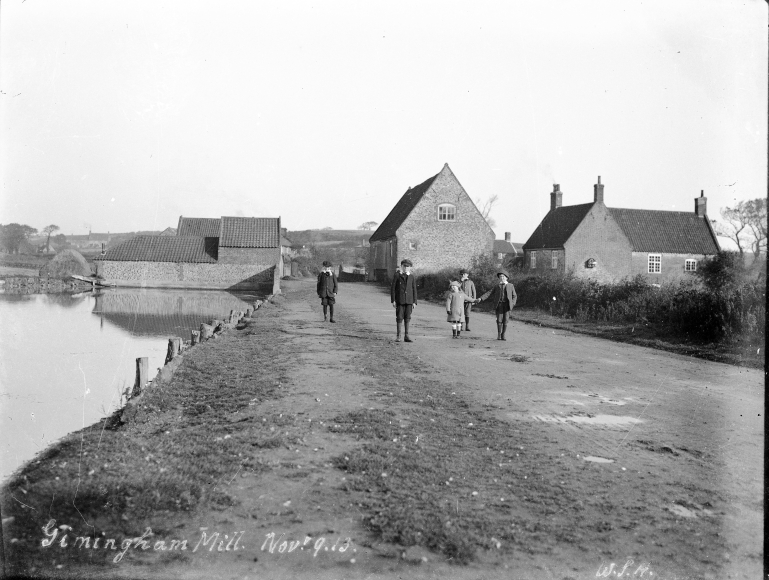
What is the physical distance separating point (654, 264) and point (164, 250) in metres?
38.9

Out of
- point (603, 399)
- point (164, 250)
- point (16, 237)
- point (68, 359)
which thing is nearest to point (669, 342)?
point (603, 399)

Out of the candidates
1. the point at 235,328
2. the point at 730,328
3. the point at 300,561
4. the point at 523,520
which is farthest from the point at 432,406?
the point at 235,328

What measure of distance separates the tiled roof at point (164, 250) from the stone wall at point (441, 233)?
17908 mm

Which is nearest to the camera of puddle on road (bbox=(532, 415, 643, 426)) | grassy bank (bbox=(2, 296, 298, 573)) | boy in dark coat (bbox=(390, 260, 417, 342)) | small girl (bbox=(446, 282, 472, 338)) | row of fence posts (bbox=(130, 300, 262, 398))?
grassy bank (bbox=(2, 296, 298, 573))

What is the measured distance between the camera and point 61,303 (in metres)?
35.4

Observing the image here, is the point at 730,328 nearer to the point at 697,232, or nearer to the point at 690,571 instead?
the point at 690,571

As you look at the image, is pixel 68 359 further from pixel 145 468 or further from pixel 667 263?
pixel 667 263

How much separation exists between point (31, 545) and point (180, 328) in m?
19.1

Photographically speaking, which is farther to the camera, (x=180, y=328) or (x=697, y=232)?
(x=697, y=232)

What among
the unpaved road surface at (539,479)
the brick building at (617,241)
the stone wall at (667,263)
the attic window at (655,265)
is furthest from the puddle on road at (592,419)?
the attic window at (655,265)

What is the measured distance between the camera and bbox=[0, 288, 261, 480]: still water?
9.08 metres
